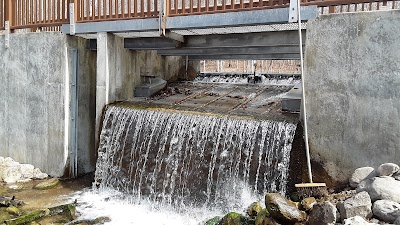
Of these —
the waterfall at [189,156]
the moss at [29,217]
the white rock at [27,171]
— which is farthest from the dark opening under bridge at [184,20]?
the moss at [29,217]

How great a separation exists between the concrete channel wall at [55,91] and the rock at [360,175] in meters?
4.94

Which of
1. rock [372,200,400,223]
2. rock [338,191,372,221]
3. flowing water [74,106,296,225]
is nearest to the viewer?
rock [372,200,400,223]

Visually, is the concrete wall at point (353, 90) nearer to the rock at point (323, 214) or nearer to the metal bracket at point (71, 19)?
the rock at point (323, 214)

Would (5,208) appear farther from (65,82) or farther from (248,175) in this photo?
(248,175)

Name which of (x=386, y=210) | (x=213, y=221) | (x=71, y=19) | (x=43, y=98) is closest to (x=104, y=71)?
(x=71, y=19)

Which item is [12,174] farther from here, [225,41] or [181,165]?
[225,41]

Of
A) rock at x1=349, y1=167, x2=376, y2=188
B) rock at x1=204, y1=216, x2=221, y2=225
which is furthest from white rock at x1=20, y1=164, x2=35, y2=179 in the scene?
rock at x1=349, y1=167, x2=376, y2=188

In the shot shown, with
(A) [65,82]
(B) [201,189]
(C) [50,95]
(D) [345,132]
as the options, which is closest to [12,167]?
A: (C) [50,95]

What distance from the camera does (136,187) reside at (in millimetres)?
6613

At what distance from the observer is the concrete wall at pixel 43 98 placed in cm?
764

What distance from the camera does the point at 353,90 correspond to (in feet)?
15.2

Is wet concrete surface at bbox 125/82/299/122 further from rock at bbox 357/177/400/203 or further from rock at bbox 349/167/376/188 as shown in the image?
rock at bbox 357/177/400/203

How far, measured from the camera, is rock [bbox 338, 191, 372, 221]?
Result: 11.8 ft

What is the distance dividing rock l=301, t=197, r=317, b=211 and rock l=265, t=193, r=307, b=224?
0.35ft
